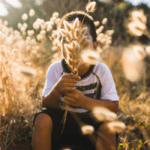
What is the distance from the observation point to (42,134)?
111 cm

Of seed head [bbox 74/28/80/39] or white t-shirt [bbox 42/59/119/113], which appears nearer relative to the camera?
seed head [bbox 74/28/80/39]

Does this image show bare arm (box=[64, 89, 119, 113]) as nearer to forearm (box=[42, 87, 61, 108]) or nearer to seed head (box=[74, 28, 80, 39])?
forearm (box=[42, 87, 61, 108])

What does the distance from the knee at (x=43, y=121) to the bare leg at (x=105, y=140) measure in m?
0.34

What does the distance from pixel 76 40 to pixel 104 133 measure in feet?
2.38

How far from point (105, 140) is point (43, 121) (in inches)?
16.4

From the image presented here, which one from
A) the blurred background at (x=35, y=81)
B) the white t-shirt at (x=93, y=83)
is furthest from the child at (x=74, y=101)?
the blurred background at (x=35, y=81)

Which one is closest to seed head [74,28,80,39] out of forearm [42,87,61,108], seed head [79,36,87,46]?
seed head [79,36,87,46]

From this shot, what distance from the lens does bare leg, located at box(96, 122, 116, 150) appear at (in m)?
1.14

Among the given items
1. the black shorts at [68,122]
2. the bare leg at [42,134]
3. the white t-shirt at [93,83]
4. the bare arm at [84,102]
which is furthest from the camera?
the white t-shirt at [93,83]

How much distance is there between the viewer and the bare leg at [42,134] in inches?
43.3

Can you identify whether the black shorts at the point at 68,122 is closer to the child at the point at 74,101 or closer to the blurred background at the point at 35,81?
the child at the point at 74,101

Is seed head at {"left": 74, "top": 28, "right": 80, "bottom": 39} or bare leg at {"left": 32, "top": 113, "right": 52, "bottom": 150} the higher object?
seed head at {"left": 74, "top": 28, "right": 80, "bottom": 39}

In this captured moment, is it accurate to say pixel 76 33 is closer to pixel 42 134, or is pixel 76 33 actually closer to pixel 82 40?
pixel 82 40

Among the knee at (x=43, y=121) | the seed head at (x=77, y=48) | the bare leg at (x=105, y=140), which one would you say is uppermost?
the seed head at (x=77, y=48)
